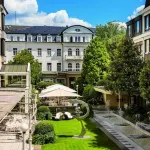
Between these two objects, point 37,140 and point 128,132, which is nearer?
point 37,140

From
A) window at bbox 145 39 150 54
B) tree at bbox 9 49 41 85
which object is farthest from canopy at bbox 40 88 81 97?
tree at bbox 9 49 41 85

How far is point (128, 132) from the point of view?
74.7 ft

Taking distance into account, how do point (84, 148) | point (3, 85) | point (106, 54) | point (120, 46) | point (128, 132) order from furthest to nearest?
point (106, 54), point (3, 85), point (120, 46), point (128, 132), point (84, 148)

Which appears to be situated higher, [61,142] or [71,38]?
[71,38]

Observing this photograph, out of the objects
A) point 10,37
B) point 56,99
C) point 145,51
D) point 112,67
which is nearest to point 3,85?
point 56,99

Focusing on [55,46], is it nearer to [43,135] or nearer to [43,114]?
[43,114]

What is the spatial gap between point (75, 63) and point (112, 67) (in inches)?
1193

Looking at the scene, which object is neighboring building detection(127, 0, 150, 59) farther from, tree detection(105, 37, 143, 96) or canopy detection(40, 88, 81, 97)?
canopy detection(40, 88, 81, 97)

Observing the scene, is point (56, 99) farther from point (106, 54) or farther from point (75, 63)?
point (75, 63)

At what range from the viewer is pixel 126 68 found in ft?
100

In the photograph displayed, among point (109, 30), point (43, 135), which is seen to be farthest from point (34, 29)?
point (43, 135)

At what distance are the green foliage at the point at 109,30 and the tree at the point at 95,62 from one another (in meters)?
22.8

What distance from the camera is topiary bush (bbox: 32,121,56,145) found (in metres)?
19.3

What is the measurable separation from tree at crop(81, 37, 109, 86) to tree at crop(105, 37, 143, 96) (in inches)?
570
